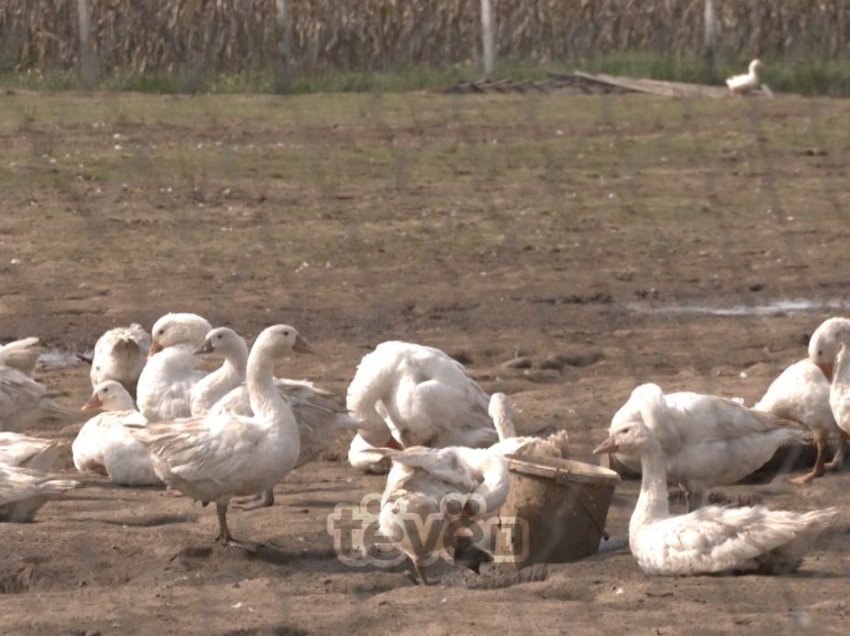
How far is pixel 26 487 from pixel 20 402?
1527 mm

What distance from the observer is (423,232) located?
568 inches

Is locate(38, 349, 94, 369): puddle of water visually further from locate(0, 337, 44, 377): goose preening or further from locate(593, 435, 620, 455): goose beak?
locate(593, 435, 620, 455): goose beak

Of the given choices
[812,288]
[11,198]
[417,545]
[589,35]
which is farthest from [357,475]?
[589,35]

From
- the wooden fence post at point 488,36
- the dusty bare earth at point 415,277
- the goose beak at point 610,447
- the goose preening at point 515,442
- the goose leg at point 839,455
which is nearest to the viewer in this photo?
the dusty bare earth at point 415,277

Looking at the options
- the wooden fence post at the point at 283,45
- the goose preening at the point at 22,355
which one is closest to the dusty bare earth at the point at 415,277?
the goose preening at the point at 22,355

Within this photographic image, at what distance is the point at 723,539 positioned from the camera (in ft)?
22.6

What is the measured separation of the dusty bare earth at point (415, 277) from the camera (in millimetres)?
6746

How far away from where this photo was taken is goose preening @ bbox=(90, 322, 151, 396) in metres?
10.1

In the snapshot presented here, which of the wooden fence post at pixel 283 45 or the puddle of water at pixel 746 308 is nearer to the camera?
the puddle of water at pixel 746 308

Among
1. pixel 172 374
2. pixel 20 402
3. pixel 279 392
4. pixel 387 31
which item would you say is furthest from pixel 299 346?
pixel 387 31

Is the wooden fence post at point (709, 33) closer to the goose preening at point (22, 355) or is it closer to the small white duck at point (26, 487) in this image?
the goose preening at point (22, 355)

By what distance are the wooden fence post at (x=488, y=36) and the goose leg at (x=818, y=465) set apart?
49.0ft

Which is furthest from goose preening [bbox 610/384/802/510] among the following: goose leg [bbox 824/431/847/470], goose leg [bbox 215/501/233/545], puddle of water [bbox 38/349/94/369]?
puddle of water [bbox 38/349/94/369]

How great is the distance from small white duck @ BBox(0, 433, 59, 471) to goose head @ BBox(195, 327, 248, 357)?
36.2 inches
